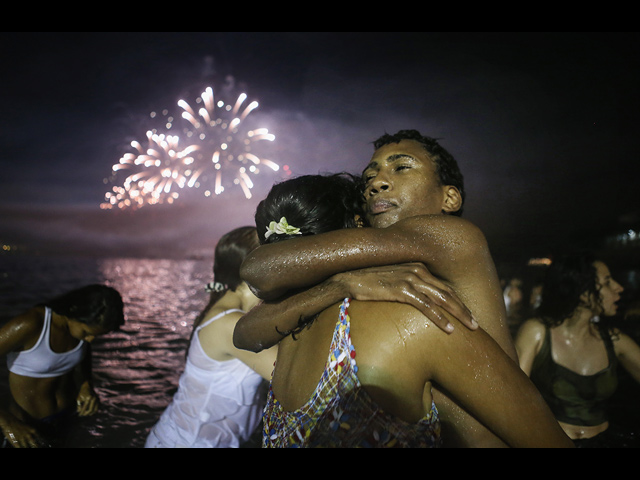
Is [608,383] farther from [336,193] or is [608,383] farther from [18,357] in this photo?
[18,357]

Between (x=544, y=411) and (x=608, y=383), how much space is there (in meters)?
3.63

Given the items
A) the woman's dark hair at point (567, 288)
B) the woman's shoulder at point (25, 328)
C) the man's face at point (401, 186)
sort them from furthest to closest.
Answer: the woman's dark hair at point (567, 288) → the woman's shoulder at point (25, 328) → the man's face at point (401, 186)

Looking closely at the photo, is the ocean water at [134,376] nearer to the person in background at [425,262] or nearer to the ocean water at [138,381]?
the ocean water at [138,381]

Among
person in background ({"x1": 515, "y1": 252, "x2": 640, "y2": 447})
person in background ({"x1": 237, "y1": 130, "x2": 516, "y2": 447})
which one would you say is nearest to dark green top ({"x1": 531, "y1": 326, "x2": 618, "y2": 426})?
person in background ({"x1": 515, "y1": 252, "x2": 640, "y2": 447})

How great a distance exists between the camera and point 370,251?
162 cm

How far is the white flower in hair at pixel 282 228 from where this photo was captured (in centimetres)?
191

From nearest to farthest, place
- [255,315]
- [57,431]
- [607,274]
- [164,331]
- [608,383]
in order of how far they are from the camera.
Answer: [255,315], [608,383], [607,274], [57,431], [164,331]

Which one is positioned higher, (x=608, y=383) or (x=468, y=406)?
(x=468, y=406)

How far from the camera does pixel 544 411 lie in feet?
4.69

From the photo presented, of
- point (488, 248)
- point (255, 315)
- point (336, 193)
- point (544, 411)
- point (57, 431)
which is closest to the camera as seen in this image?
point (544, 411)

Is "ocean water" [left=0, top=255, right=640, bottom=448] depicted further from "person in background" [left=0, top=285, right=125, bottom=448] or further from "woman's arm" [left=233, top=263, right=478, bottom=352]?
"woman's arm" [left=233, top=263, right=478, bottom=352]

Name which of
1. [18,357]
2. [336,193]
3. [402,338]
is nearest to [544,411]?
[402,338]

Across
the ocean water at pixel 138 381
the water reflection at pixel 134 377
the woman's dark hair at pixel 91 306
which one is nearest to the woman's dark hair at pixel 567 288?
the ocean water at pixel 138 381

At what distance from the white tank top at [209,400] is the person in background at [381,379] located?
155 cm
